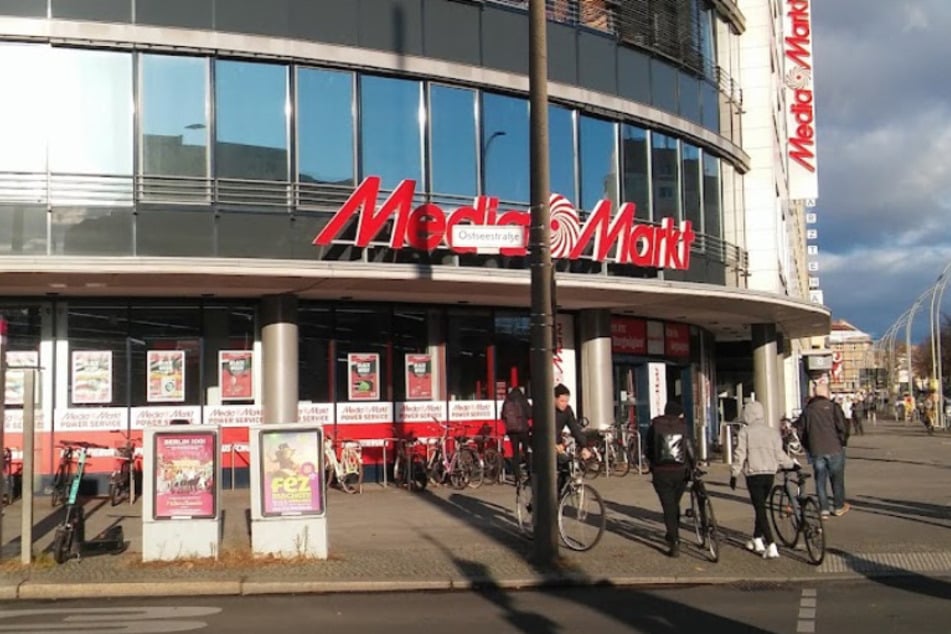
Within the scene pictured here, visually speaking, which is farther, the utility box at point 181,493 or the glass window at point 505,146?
the glass window at point 505,146

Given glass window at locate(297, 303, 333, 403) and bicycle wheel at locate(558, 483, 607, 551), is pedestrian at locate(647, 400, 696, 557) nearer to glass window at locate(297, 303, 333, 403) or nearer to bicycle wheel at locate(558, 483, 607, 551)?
bicycle wheel at locate(558, 483, 607, 551)

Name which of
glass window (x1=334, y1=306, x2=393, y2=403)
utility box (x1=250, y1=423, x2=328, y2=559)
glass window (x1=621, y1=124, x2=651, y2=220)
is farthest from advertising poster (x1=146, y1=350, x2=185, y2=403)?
glass window (x1=621, y1=124, x2=651, y2=220)

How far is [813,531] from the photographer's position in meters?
10.6

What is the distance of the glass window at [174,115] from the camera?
→ 1675 cm

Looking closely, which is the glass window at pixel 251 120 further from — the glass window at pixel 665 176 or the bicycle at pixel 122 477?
the glass window at pixel 665 176

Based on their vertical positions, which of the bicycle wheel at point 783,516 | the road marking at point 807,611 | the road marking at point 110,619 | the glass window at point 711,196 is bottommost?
the road marking at point 807,611

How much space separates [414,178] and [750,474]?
9.58m

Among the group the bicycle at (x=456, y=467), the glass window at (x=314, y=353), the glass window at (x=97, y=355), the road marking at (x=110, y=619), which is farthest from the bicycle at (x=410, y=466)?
the road marking at (x=110, y=619)

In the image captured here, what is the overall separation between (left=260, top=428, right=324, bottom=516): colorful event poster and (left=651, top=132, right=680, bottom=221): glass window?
13.3 meters

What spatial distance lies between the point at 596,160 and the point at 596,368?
172 inches

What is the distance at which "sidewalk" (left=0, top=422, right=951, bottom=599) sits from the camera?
982cm

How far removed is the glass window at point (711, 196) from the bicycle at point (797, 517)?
13.4 meters

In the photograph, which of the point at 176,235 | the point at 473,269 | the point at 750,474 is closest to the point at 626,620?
the point at 750,474

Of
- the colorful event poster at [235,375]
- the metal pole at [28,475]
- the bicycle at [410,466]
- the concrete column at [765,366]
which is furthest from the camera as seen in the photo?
the concrete column at [765,366]
